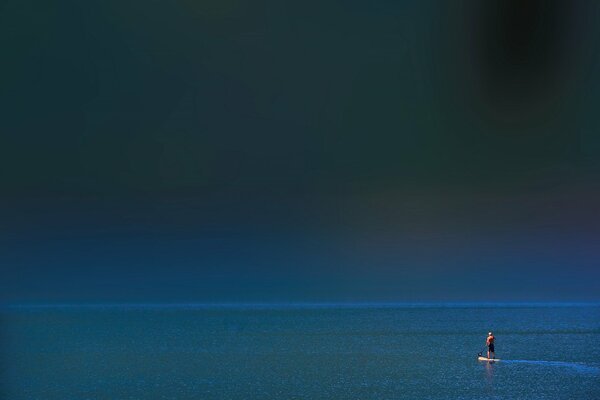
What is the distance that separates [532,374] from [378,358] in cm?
1386

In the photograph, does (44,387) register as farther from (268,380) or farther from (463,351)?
(463,351)

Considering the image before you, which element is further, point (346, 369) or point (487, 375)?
point (346, 369)

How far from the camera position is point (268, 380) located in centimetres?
4338

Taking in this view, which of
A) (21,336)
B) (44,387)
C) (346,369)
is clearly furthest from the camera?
(21,336)

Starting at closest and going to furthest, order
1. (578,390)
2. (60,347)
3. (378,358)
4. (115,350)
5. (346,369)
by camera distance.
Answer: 1. (578,390)
2. (346,369)
3. (378,358)
4. (115,350)
5. (60,347)

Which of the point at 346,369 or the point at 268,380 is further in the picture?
the point at 346,369

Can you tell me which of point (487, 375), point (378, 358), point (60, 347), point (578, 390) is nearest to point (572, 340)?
point (378, 358)

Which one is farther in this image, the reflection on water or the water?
the reflection on water

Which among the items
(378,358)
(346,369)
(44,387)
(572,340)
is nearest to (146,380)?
(44,387)

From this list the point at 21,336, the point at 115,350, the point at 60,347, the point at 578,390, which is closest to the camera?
the point at 578,390

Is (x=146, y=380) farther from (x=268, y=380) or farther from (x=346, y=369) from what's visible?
(x=346, y=369)

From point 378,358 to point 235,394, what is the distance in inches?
769

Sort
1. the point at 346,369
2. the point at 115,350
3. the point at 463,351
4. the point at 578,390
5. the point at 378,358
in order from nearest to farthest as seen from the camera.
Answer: the point at 578,390
the point at 346,369
the point at 378,358
the point at 463,351
the point at 115,350

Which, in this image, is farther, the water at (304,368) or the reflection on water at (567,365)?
the reflection on water at (567,365)
